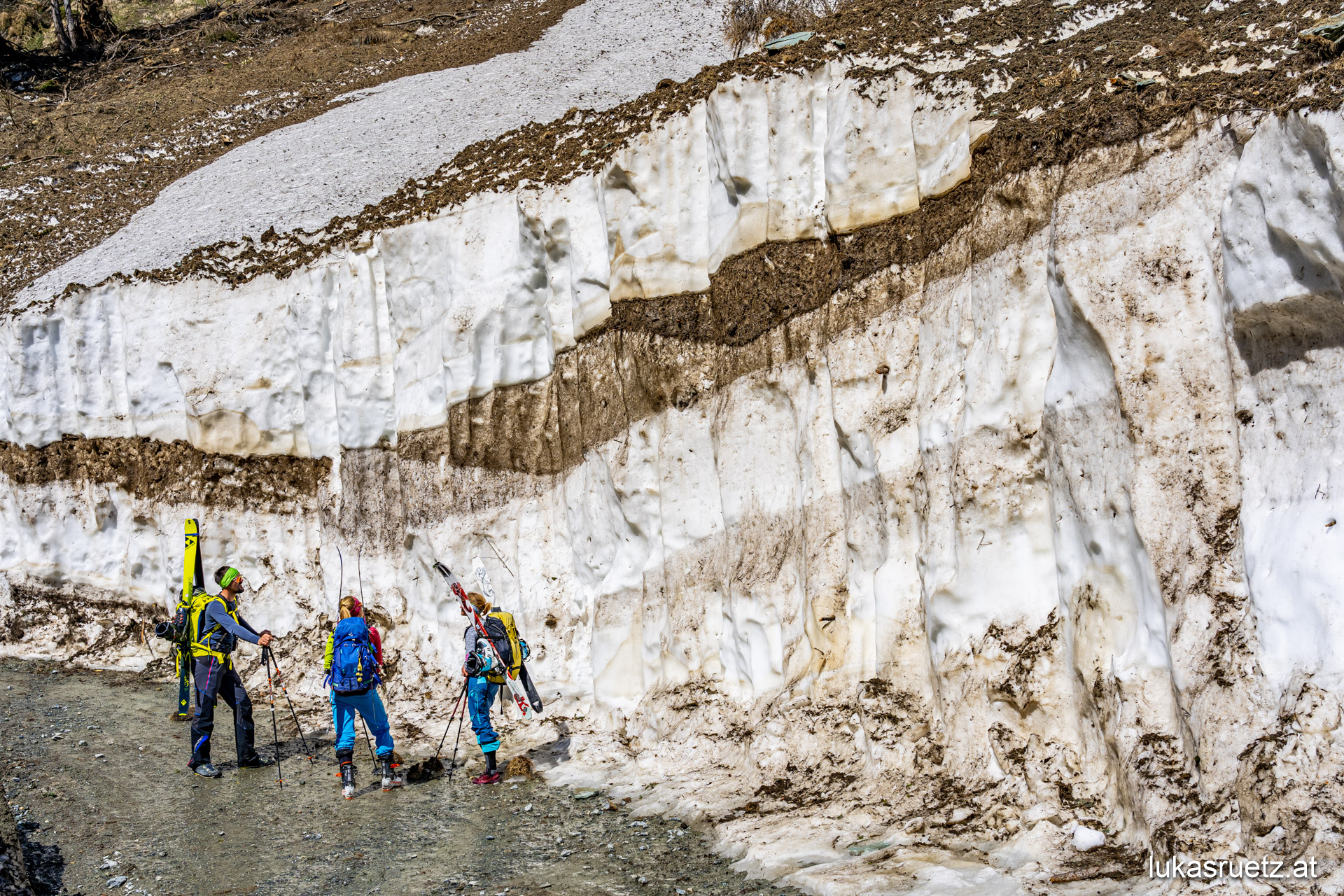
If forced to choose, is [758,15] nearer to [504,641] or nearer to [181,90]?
[504,641]

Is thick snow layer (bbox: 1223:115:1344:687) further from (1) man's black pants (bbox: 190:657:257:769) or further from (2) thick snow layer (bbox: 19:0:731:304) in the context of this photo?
(2) thick snow layer (bbox: 19:0:731:304)

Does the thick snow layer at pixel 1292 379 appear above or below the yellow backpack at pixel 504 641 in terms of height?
above

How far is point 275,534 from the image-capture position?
14750 mm

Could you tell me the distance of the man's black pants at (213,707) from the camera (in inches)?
425

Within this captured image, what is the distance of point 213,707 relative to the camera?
10938 mm

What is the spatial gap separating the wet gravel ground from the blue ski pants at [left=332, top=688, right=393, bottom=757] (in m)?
0.39

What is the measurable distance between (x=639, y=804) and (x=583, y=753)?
1.53m

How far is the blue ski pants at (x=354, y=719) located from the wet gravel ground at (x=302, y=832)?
1.28 feet

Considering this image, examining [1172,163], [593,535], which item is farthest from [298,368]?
[1172,163]

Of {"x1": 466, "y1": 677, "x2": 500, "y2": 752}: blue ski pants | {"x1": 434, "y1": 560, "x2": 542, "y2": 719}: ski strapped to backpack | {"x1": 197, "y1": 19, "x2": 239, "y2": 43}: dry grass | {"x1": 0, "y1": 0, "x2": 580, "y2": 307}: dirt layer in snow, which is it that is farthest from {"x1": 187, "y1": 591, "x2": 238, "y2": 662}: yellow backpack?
{"x1": 197, "y1": 19, "x2": 239, "y2": 43}: dry grass

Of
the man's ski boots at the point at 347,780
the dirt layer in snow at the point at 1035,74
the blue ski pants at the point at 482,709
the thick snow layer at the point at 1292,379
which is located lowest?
the man's ski boots at the point at 347,780

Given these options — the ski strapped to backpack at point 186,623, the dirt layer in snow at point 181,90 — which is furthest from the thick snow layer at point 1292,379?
the dirt layer in snow at point 181,90

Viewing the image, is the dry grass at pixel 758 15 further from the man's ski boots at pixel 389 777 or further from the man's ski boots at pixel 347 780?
the man's ski boots at pixel 347 780

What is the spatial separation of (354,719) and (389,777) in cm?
66
